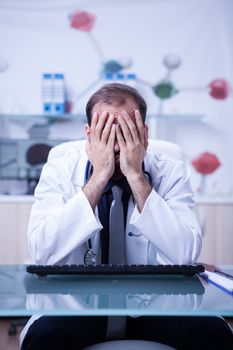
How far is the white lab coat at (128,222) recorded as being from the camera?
4.58 ft

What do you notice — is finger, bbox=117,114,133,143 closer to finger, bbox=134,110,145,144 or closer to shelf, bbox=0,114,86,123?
finger, bbox=134,110,145,144

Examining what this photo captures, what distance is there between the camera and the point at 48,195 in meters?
1.56

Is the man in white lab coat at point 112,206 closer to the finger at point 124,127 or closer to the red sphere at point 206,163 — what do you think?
the finger at point 124,127

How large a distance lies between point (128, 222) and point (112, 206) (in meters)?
0.07

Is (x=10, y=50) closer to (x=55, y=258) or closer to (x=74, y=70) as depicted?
(x=74, y=70)

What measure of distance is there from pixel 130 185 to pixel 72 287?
0.56 meters

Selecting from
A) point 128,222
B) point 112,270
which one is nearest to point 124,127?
point 128,222

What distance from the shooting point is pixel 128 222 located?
1.56 meters

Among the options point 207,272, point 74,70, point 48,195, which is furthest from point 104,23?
point 207,272

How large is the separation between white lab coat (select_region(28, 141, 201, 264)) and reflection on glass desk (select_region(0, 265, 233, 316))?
0.21 meters

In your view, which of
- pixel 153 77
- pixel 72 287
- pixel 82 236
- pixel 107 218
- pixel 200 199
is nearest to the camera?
pixel 72 287

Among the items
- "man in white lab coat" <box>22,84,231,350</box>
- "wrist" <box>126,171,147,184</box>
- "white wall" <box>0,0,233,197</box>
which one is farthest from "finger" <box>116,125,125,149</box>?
"white wall" <box>0,0,233,197</box>

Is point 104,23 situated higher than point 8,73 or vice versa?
point 104,23

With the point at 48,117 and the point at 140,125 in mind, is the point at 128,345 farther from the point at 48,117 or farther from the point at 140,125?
the point at 48,117
